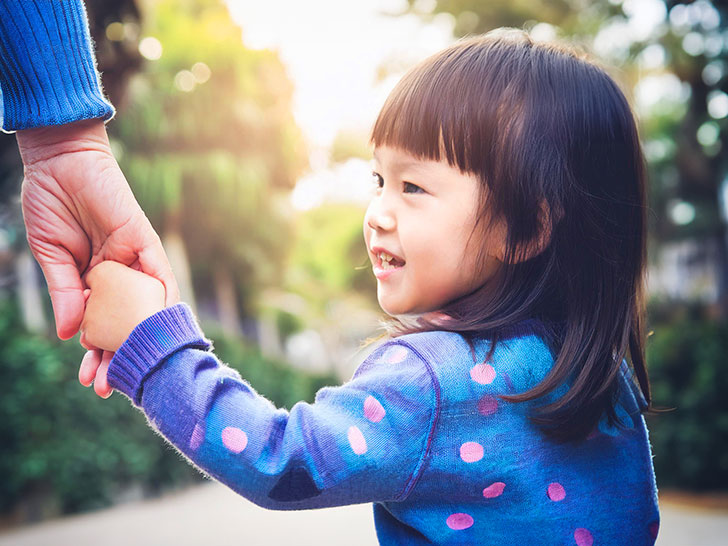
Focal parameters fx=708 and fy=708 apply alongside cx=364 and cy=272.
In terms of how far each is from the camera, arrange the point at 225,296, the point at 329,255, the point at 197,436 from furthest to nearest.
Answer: the point at 329,255 → the point at 225,296 → the point at 197,436

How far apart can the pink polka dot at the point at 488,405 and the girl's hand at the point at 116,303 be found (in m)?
0.47

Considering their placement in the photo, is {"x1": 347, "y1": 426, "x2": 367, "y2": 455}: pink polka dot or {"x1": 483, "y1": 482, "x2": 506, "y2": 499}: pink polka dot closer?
{"x1": 347, "y1": 426, "x2": 367, "y2": 455}: pink polka dot

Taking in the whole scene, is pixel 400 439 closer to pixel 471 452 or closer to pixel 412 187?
pixel 471 452

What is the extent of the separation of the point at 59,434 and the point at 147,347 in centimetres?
629

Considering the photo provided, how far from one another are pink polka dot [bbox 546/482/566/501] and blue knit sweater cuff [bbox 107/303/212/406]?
577 mm

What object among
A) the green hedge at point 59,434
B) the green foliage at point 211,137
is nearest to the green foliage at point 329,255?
the green foliage at point 211,137

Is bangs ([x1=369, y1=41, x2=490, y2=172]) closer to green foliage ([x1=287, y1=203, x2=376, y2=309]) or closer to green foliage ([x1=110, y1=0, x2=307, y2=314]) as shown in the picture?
green foliage ([x1=110, y1=0, x2=307, y2=314])

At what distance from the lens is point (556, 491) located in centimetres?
109

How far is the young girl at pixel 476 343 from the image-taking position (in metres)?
0.91

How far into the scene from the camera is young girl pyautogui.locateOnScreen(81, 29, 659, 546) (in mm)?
913

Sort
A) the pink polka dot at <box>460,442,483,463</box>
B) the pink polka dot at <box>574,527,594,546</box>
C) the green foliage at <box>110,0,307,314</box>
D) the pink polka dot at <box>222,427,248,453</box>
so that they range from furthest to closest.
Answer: the green foliage at <box>110,0,307,314</box> < the pink polka dot at <box>574,527,594,546</box> < the pink polka dot at <box>460,442,483,463</box> < the pink polka dot at <box>222,427,248,453</box>

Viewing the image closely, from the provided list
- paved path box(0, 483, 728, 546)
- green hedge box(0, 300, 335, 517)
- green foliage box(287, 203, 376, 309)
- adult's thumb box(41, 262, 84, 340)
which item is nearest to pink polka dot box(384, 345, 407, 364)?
adult's thumb box(41, 262, 84, 340)

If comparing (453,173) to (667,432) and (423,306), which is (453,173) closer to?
(423,306)

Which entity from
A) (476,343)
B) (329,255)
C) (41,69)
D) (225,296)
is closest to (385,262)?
(476,343)
